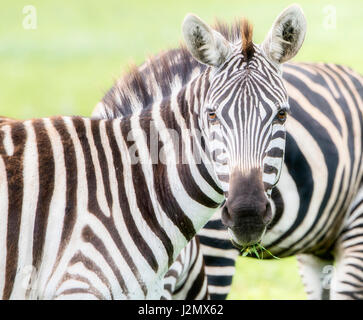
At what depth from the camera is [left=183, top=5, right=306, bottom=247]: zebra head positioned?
4883mm

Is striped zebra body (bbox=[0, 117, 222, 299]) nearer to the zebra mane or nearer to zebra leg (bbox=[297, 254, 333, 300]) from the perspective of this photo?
the zebra mane

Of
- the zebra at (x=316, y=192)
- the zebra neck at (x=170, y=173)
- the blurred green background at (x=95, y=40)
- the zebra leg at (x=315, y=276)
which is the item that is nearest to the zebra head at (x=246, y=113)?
the zebra neck at (x=170, y=173)

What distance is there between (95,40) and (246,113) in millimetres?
30092

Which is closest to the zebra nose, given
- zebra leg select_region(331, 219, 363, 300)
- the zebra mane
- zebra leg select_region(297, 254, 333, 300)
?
the zebra mane

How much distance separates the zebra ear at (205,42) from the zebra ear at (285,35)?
13.3 inches

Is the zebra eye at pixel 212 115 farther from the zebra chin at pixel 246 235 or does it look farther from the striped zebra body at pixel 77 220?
the zebra chin at pixel 246 235

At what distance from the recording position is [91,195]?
5246mm

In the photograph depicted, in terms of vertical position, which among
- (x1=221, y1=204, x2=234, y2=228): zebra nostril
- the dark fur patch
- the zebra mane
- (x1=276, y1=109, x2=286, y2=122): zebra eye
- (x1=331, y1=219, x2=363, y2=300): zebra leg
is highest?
the dark fur patch

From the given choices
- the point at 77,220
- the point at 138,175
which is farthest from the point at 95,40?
the point at 77,220

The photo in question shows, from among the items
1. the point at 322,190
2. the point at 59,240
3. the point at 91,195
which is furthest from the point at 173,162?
the point at 322,190

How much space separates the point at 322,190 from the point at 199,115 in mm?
2223

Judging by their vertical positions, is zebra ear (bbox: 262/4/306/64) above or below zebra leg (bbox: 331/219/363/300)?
above

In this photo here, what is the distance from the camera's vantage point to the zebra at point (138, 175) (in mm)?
5043
